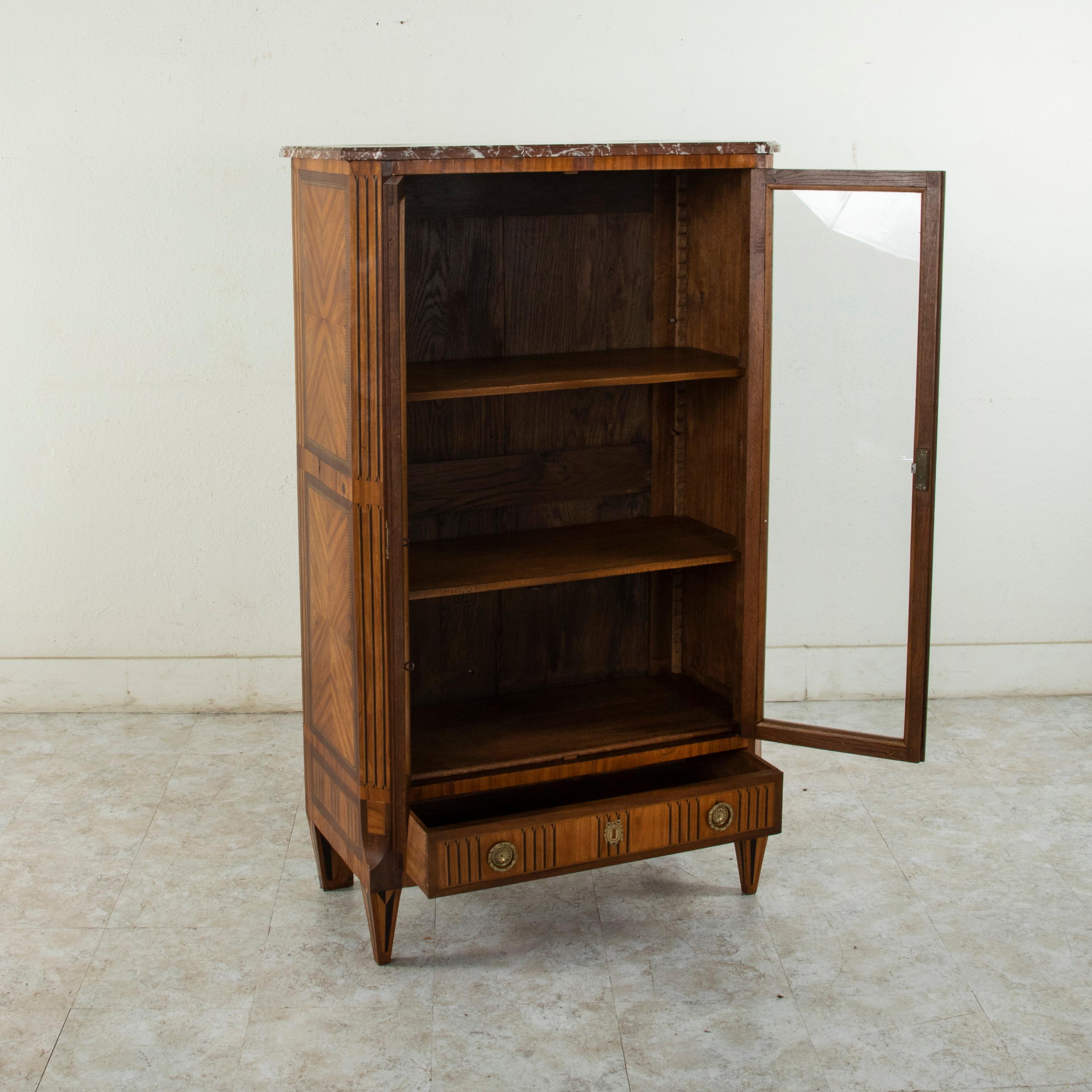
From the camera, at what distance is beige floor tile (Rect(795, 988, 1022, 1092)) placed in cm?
251

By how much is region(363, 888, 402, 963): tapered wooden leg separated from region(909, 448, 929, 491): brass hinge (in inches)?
54.9

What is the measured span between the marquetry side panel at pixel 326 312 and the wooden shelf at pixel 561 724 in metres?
0.70

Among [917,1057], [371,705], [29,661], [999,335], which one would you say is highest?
[999,335]

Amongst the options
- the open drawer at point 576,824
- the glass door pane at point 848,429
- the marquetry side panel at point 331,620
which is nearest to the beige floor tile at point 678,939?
the open drawer at point 576,824

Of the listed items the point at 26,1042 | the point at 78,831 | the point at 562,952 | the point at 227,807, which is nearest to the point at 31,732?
the point at 78,831

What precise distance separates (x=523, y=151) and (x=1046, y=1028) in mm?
1971

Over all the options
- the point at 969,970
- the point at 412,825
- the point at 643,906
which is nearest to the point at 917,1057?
the point at 969,970

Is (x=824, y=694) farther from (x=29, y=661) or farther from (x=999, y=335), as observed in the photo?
(x=29, y=661)

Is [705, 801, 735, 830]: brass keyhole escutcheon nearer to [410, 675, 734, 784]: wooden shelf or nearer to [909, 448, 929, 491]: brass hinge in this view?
[410, 675, 734, 784]: wooden shelf

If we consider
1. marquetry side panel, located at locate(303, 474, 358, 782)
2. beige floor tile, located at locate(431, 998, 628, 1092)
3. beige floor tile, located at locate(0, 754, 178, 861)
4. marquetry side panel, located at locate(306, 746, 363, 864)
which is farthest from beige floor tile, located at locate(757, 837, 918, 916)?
beige floor tile, located at locate(0, 754, 178, 861)

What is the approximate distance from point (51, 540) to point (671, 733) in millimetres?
2126

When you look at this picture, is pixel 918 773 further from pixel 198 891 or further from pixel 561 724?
pixel 198 891

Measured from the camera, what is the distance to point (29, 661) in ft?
13.8

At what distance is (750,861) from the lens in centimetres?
316
